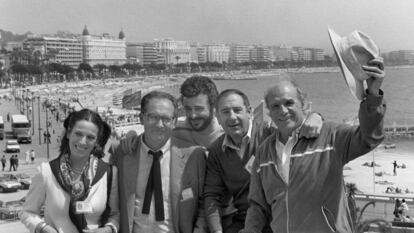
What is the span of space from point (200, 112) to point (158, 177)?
0.52 metres

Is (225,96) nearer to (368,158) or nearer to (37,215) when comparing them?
(37,215)

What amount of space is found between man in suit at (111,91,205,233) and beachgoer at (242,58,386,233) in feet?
1.77

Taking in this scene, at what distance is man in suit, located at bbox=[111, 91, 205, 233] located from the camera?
8.79ft

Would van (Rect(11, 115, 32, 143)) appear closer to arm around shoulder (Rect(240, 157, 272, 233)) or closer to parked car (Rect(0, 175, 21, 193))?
parked car (Rect(0, 175, 21, 193))

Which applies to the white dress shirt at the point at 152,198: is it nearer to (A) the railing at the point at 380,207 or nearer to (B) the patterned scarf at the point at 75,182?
(B) the patterned scarf at the point at 75,182

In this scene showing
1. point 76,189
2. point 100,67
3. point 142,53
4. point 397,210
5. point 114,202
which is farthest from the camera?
point 142,53

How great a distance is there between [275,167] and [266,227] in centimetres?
38

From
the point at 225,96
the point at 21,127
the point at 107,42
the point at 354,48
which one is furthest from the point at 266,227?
the point at 107,42

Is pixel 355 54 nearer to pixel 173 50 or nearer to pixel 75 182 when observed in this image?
pixel 75 182

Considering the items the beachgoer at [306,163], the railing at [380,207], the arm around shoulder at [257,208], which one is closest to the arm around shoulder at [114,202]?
the arm around shoulder at [257,208]

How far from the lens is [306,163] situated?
213cm

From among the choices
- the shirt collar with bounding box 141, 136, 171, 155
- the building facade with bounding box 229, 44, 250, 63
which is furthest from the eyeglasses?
the building facade with bounding box 229, 44, 250, 63

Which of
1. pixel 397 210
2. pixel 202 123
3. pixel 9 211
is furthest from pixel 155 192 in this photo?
pixel 9 211

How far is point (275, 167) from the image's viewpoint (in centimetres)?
221
